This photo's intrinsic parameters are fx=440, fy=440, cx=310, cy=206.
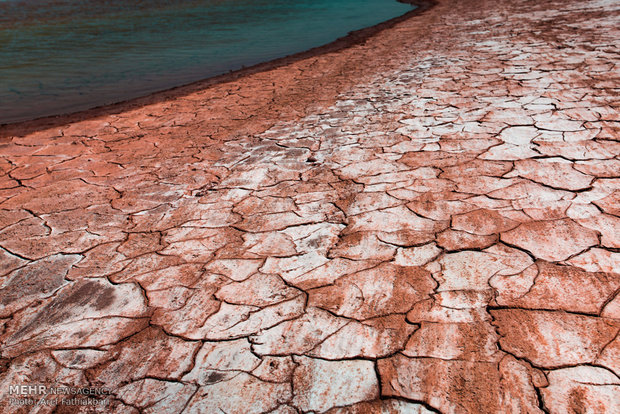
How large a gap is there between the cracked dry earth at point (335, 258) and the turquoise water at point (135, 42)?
2.59 metres

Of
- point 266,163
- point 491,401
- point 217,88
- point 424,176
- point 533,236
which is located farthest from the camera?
point 217,88

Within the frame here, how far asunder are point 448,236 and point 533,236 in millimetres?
362

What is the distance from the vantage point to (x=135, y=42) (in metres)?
9.51

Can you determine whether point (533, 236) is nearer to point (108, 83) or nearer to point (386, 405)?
point (386, 405)

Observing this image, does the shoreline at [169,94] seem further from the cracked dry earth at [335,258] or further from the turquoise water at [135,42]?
the cracked dry earth at [335,258]

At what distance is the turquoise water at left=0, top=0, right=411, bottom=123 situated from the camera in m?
6.31

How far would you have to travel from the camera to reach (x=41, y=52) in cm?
849

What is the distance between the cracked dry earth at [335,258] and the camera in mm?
1405

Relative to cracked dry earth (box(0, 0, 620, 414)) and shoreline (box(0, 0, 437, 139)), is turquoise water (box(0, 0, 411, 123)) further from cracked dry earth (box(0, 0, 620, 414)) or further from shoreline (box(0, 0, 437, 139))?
cracked dry earth (box(0, 0, 620, 414))

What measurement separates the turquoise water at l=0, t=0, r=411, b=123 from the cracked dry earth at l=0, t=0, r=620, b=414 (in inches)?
102

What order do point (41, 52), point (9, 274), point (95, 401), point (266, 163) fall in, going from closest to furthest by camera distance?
1. point (95, 401)
2. point (9, 274)
3. point (266, 163)
4. point (41, 52)

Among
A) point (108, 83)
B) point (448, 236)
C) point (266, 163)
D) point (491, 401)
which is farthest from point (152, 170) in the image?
point (108, 83)

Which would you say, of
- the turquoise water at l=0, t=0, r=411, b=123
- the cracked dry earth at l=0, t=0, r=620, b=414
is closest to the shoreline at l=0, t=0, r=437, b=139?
the turquoise water at l=0, t=0, r=411, b=123

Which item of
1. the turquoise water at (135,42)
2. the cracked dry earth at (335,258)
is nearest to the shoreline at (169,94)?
the turquoise water at (135,42)
